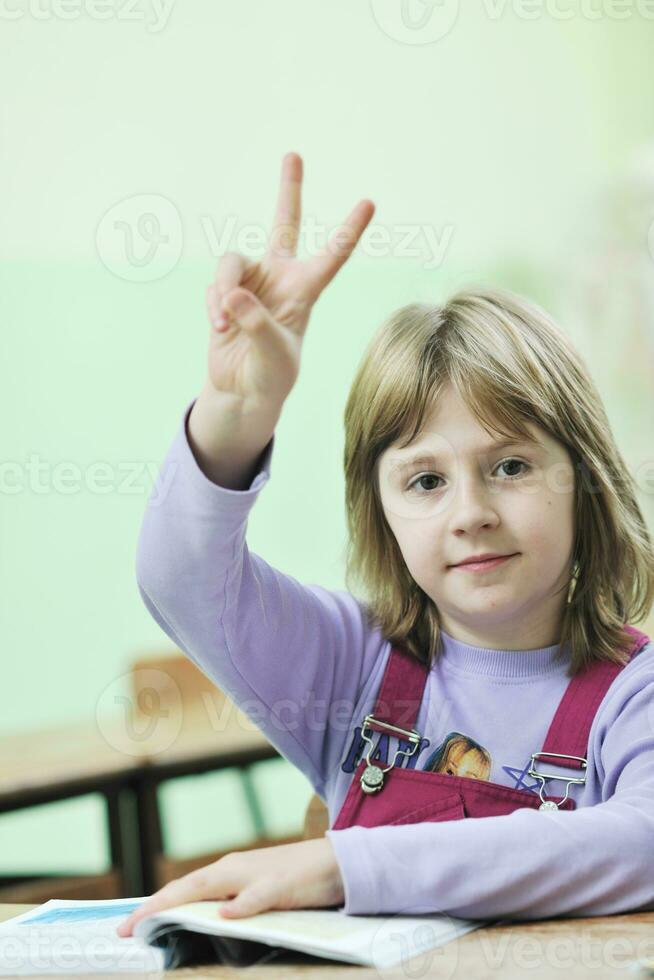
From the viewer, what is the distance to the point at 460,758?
0.89 m

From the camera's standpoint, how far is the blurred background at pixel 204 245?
2.72 meters

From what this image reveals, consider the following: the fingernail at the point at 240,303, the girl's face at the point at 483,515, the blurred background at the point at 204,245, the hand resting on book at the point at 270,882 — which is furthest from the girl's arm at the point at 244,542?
the blurred background at the point at 204,245

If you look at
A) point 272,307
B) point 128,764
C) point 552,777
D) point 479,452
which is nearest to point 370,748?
point 552,777

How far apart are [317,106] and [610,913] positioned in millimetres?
2536

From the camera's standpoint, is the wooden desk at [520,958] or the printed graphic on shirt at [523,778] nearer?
the wooden desk at [520,958]

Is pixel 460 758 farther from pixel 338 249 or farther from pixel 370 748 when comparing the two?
pixel 338 249

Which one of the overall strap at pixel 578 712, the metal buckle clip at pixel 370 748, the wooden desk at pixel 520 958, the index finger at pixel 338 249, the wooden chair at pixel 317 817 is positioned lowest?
the wooden chair at pixel 317 817

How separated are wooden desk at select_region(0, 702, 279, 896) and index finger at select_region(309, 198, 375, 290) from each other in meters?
1.19

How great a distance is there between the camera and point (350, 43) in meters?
2.95

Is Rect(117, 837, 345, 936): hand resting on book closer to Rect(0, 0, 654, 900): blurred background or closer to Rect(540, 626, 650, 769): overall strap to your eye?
Rect(540, 626, 650, 769): overall strap

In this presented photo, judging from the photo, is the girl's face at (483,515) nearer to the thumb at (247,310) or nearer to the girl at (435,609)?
the girl at (435,609)

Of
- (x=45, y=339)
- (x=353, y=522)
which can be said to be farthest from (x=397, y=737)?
(x=45, y=339)

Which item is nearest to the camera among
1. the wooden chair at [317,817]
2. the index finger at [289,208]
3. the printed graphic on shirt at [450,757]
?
the index finger at [289,208]

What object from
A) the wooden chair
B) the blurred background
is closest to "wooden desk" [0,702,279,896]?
the blurred background
